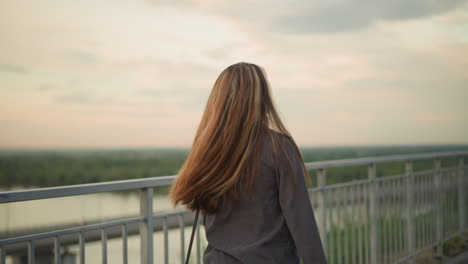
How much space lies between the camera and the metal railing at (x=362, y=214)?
6.52 feet

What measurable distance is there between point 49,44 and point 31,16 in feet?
21.8

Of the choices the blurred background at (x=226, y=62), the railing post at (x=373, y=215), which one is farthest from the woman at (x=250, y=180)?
the blurred background at (x=226, y=62)

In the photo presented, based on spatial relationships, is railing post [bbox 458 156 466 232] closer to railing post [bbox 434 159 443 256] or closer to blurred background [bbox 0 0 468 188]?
railing post [bbox 434 159 443 256]

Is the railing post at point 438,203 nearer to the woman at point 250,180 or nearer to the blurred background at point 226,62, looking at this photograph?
the woman at point 250,180

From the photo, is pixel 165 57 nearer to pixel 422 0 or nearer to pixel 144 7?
pixel 144 7

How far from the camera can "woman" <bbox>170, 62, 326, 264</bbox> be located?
149 centimetres

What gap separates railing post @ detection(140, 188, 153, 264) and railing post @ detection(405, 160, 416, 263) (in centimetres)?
320

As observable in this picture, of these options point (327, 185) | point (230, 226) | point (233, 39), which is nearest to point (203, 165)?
point (230, 226)

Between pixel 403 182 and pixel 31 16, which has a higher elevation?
pixel 31 16

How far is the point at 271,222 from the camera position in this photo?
1.54m

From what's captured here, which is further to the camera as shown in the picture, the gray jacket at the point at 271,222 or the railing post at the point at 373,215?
the railing post at the point at 373,215

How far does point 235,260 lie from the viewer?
5.08ft

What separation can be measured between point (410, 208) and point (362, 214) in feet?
3.09

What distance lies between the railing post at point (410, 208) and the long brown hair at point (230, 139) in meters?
3.43
